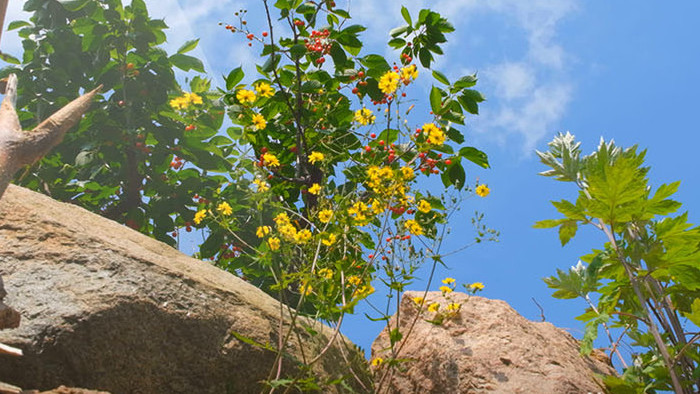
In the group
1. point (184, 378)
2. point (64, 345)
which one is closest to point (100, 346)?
point (64, 345)

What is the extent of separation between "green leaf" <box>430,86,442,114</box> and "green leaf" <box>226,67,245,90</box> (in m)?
1.33

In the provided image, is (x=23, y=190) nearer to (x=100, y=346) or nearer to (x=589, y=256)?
(x=100, y=346)

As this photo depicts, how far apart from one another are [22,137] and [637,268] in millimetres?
2868

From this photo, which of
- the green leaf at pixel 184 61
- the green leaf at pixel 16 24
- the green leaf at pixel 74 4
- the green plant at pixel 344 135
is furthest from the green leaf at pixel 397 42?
the green leaf at pixel 16 24

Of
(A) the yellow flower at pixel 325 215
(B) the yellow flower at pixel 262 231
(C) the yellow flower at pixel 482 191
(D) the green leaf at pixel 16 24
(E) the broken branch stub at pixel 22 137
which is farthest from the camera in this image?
(D) the green leaf at pixel 16 24

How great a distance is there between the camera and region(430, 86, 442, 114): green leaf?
3.86 metres

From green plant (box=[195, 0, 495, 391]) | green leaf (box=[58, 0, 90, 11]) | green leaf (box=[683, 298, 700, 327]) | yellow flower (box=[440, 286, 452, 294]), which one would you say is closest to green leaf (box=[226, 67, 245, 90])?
green plant (box=[195, 0, 495, 391])

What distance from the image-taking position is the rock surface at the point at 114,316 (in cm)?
221

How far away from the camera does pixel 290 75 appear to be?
4.33m

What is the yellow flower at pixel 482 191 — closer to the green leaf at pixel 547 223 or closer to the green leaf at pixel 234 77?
the green leaf at pixel 547 223

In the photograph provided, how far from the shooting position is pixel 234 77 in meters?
4.07

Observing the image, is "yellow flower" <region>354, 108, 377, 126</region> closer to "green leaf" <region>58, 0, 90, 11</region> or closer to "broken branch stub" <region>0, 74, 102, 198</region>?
"broken branch stub" <region>0, 74, 102, 198</region>

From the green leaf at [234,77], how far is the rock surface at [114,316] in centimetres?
149

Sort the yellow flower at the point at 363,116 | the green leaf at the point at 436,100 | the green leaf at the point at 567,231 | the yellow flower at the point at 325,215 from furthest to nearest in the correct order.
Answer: the green leaf at the point at 436,100
the yellow flower at the point at 363,116
the green leaf at the point at 567,231
the yellow flower at the point at 325,215
